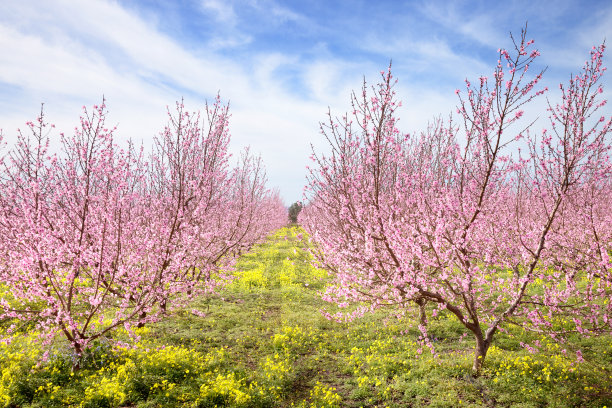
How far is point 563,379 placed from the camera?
293 inches

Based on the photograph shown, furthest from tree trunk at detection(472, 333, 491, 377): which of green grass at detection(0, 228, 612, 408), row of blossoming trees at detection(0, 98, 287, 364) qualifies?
row of blossoming trees at detection(0, 98, 287, 364)

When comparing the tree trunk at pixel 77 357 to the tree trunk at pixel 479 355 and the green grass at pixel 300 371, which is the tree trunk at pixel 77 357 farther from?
the tree trunk at pixel 479 355

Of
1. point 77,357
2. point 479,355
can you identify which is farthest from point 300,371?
point 77,357

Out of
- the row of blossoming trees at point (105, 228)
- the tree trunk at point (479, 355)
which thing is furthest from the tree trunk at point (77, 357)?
the tree trunk at point (479, 355)

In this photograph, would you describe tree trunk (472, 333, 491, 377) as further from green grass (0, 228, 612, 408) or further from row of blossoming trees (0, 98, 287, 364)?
row of blossoming trees (0, 98, 287, 364)

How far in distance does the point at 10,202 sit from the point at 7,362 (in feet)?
18.1

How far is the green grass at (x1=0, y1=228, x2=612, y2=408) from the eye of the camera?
7020 millimetres

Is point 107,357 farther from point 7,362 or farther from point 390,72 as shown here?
point 390,72

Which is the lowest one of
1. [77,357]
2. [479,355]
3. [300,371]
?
[300,371]

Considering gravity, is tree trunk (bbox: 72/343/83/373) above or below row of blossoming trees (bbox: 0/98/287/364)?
below

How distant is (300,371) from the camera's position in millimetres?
9070

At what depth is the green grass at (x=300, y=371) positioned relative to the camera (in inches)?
276

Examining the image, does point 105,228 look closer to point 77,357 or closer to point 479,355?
point 77,357

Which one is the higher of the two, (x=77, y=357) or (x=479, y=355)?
(x=479, y=355)
